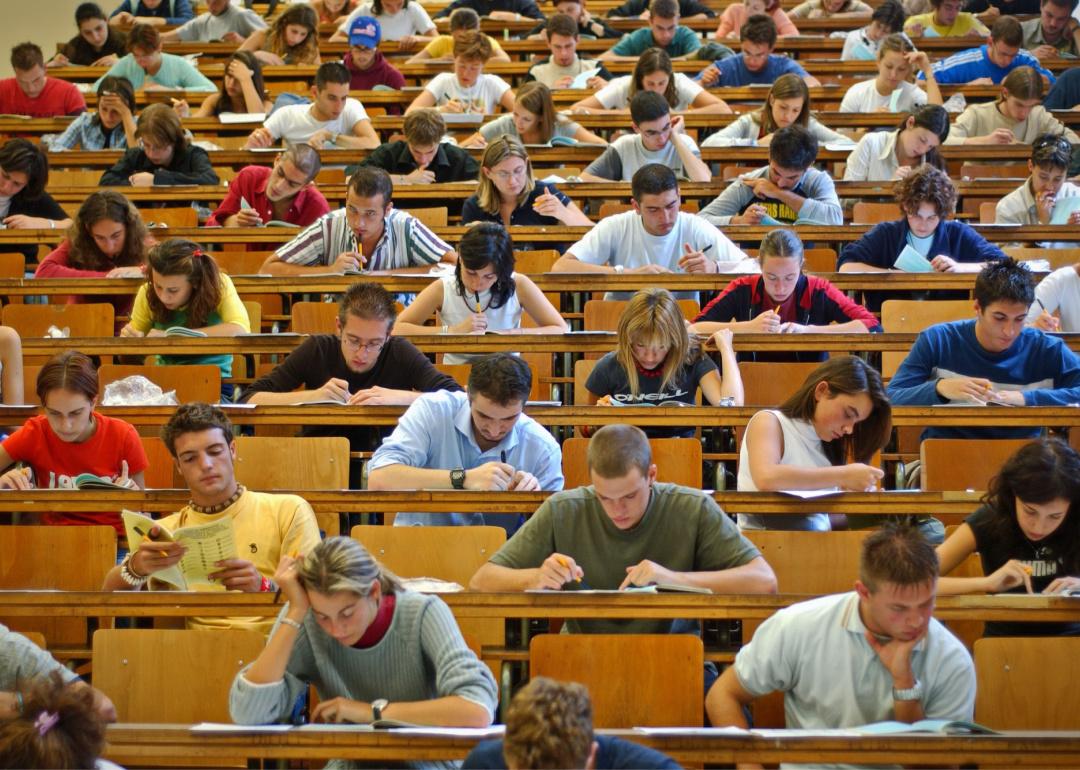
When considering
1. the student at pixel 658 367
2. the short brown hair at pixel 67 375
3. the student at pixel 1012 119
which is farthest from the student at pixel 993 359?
the student at pixel 1012 119

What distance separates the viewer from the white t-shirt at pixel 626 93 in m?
7.33

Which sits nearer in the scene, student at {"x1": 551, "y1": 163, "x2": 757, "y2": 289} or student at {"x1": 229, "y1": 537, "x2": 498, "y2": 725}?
student at {"x1": 229, "y1": 537, "x2": 498, "y2": 725}

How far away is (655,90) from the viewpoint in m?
7.02

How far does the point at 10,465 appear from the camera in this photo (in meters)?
4.03

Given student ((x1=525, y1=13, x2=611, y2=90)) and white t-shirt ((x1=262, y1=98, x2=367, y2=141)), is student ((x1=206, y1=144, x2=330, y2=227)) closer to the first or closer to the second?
white t-shirt ((x1=262, y1=98, x2=367, y2=141))

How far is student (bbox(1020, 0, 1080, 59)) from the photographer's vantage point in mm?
8008

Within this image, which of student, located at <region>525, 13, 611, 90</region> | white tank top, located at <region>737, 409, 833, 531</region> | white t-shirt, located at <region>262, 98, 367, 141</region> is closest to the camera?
white tank top, located at <region>737, 409, 833, 531</region>

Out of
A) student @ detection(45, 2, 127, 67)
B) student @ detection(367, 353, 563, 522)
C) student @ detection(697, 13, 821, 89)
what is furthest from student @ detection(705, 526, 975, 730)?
student @ detection(45, 2, 127, 67)

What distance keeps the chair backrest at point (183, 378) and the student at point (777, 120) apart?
3026mm

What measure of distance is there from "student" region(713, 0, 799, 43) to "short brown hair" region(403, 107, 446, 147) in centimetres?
279

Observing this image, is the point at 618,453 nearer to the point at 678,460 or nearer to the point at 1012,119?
the point at 678,460

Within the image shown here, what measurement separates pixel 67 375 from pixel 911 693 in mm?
2383

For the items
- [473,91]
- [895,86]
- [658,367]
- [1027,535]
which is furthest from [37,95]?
[1027,535]

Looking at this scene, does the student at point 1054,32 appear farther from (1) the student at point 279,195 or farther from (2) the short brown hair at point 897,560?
(2) the short brown hair at point 897,560
